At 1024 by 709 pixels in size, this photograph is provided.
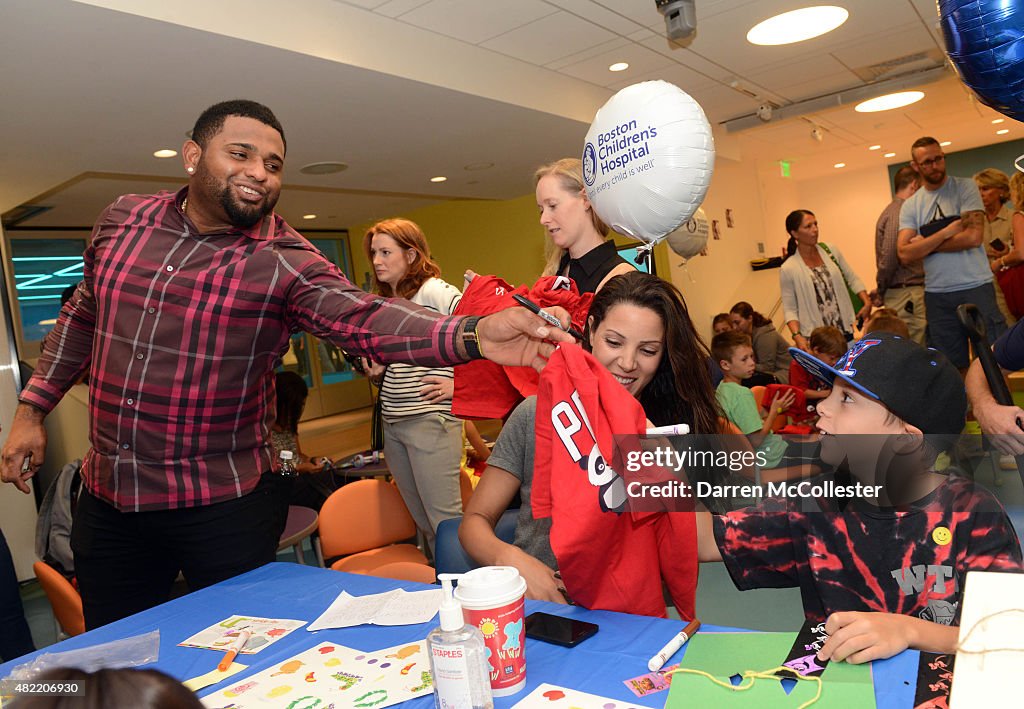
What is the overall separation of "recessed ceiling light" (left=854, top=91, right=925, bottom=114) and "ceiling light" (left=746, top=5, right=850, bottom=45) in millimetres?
2349

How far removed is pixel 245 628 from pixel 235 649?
0.11 metres

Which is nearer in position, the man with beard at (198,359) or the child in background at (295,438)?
the man with beard at (198,359)

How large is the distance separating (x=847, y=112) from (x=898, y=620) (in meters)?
8.55

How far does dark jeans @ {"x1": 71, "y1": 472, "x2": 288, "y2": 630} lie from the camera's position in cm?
184

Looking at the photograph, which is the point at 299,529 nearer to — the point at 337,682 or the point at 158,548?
the point at 158,548

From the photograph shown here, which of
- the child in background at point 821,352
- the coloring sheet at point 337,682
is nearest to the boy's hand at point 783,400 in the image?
the child in background at point 821,352

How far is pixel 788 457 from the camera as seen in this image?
1.76 m

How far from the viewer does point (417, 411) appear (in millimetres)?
3510

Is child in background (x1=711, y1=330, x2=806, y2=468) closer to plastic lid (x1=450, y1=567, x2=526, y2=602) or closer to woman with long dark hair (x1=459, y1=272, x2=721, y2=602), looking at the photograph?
woman with long dark hair (x1=459, y1=272, x2=721, y2=602)

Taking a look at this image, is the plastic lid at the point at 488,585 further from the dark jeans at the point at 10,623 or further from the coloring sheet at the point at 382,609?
the dark jeans at the point at 10,623

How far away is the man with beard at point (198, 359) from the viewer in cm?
184

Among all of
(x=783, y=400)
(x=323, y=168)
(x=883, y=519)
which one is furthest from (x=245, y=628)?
(x=323, y=168)

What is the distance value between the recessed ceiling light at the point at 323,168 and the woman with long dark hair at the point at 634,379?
196 inches

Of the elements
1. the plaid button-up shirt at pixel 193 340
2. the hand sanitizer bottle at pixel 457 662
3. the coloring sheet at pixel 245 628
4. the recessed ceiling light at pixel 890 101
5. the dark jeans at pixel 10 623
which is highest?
the recessed ceiling light at pixel 890 101
